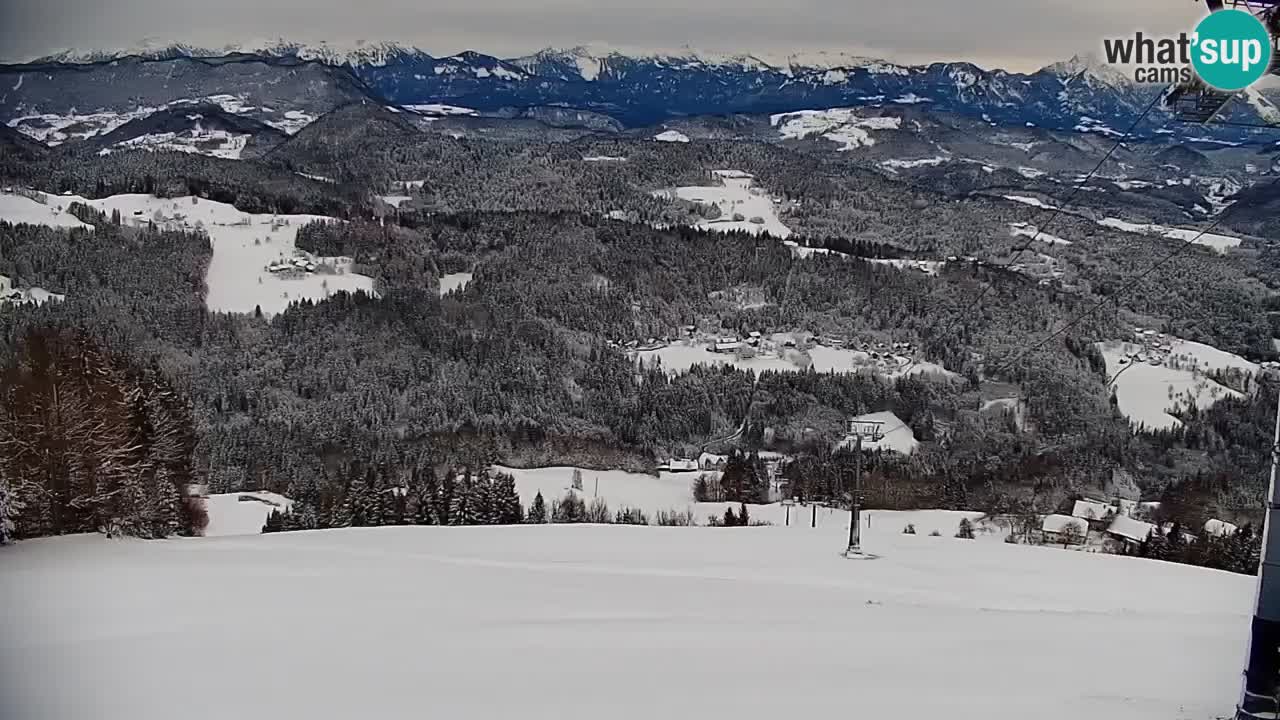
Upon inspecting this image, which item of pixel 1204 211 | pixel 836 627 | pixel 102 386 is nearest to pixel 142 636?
pixel 836 627

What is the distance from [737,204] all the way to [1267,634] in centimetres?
9979

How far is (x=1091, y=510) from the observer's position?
41844mm

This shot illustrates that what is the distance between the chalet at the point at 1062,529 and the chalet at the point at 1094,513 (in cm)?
28

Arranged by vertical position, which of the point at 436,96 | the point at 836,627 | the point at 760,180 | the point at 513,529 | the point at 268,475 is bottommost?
the point at 268,475

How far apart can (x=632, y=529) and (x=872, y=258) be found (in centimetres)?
7475

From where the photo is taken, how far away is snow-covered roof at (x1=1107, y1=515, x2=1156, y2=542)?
33.7 meters

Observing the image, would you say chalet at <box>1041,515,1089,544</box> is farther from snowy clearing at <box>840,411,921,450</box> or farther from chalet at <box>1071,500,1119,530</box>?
snowy clearing at <box>840,411,921,450</box>

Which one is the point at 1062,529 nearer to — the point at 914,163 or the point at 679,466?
the point at 679,466

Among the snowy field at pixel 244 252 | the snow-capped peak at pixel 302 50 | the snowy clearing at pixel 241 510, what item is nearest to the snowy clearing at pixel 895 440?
the snowy clearing at pixel 241 510

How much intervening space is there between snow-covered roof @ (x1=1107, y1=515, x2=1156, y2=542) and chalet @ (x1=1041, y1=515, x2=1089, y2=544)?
0.86 meters

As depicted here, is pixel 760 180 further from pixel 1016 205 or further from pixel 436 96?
pixel 436 96

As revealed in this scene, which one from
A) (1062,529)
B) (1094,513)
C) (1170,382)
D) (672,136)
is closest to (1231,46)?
(1062,529)

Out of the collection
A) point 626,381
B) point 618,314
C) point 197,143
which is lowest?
point 626,381

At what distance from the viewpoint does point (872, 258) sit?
3533 inches
